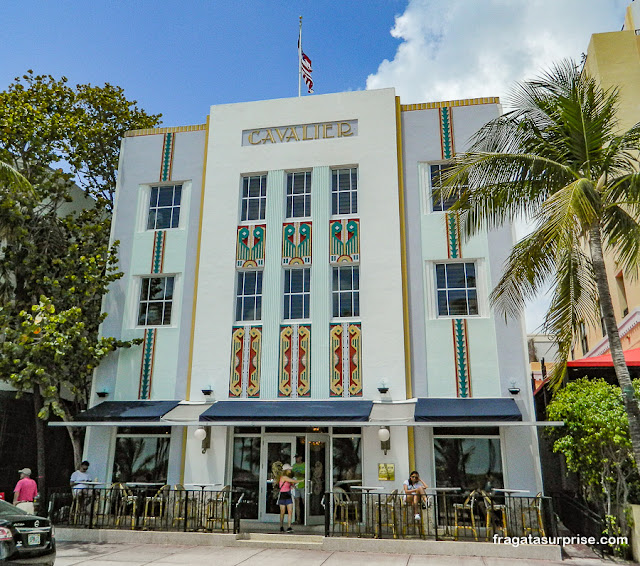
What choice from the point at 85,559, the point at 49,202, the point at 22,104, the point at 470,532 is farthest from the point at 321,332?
the point at 22,104

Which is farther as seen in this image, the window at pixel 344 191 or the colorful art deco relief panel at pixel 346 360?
the window at pixel 344 191

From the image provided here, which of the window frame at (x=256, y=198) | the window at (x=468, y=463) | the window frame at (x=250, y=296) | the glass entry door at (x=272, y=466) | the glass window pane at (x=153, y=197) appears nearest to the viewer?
the window at (x=468, y=463)

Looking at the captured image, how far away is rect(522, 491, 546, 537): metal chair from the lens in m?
12.4

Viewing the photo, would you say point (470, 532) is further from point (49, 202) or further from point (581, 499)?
point (49, 202)

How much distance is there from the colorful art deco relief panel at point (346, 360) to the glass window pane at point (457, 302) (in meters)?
2.55

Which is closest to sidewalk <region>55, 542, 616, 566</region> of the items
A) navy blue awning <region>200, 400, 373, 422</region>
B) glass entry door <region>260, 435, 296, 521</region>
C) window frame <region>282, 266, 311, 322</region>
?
glass entry door <region>260, 435, 296, 521</region>

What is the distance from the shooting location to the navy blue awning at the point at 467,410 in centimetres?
1378

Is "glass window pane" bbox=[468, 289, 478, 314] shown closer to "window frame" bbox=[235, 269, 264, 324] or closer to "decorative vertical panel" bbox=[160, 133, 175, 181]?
"window frame" bbox=[235, 269, 264, 324]

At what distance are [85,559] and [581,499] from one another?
38.0 feet

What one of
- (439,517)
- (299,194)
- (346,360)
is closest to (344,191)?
(299,194)

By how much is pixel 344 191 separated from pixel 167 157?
591cm

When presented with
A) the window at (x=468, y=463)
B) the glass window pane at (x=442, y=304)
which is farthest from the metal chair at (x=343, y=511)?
the glass window pane at (x=442, y=304)

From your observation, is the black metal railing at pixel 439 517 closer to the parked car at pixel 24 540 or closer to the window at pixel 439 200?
the parked car at pixel 24 540

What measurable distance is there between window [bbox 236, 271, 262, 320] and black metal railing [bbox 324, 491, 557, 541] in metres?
5.64
